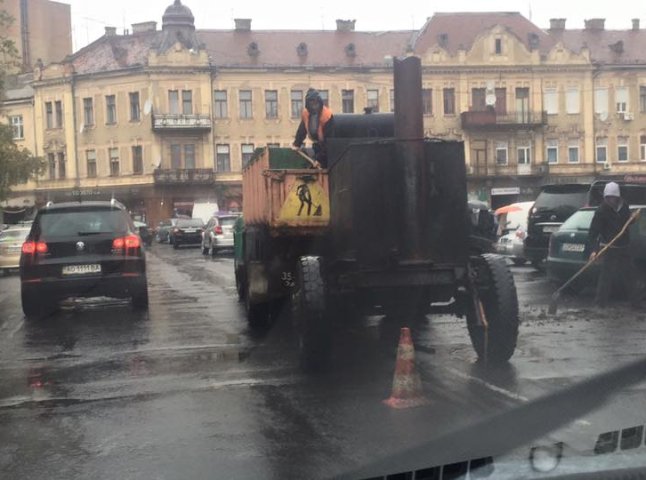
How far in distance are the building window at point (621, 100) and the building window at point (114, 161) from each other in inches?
1423

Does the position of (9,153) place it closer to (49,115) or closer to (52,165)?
(52,165)

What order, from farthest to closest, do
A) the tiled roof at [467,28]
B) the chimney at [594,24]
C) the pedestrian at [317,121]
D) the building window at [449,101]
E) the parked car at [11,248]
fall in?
the chimney at [594,24], the tiled roof at [467,28], the building window at [449,101], the parked car at [11,248], the pedestrian at [317,121]

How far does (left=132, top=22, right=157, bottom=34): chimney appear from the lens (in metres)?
63.2

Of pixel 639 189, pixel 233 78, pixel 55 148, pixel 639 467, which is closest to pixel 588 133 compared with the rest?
pixel 233 78

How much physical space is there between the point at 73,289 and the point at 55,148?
5408 cm

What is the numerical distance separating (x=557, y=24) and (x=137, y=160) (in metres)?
33.6

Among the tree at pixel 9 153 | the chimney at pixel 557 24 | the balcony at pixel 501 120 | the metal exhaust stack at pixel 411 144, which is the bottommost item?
the metal exhaust stack at pixel 411 144

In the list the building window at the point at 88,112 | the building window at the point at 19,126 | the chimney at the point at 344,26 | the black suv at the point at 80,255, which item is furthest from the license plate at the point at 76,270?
the building window at the point at 19,126

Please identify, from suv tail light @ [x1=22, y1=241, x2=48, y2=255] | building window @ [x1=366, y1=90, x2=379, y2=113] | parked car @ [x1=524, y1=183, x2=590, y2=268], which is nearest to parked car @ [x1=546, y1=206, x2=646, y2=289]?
parked car @ [x1=524, y1=183, x2=590, y2=268]

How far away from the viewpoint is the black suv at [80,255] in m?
11.9

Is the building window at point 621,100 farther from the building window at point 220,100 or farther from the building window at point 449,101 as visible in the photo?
the building window at point 220,100

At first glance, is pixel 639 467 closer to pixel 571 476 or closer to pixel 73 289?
pixel 571 476

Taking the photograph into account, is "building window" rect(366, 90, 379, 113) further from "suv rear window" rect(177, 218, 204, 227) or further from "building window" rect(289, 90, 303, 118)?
"suv rear window" rect(177, 218, 204, 227)

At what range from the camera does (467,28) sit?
2414 inches
